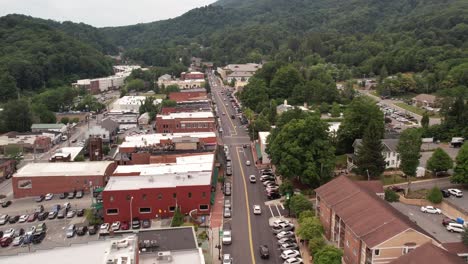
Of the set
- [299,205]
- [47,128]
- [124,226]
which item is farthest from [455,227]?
[47,128]

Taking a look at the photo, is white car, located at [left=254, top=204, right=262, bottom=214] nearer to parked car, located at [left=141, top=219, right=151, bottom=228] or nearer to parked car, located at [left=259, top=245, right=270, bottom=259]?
parked car, located at [left=259, top=245, right=270, bottom=259]

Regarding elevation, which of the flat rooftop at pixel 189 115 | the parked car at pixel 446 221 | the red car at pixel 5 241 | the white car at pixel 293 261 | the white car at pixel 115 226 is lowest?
the red car at pixel 5 241

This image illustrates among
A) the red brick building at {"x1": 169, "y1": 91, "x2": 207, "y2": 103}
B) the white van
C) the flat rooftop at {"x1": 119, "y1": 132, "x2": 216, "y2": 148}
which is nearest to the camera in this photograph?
the white van

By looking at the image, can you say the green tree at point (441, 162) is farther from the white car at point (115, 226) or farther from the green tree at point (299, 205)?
the white car at point (115, 226)

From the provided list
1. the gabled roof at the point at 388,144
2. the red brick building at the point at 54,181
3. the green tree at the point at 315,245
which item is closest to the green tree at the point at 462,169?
the gabled roof at the point at 388,144

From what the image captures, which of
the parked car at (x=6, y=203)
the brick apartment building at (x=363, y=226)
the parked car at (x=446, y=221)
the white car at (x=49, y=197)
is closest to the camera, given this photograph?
the brick apartment building at (x=363, y=226)

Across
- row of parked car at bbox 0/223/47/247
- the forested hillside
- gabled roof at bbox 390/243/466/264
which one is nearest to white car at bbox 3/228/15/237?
row of parked car at bbox 0/223/47/247
